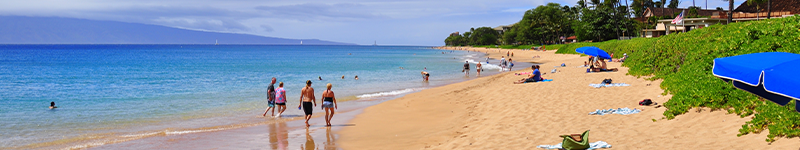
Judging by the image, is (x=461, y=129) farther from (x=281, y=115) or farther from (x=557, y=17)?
(x=557, y=17)

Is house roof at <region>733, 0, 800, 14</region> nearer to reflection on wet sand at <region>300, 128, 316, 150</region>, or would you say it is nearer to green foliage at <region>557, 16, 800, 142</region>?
green foliage at <region>557, 16, 800, 142</region>

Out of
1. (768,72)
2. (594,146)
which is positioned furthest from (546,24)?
(768,72)

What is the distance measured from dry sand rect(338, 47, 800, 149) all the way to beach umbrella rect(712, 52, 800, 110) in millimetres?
2275

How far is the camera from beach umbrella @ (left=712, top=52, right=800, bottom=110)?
4.01 metres

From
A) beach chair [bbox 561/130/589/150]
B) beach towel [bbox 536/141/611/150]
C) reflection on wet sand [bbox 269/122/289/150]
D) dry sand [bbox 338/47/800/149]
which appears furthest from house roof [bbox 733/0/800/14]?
reflection on wet sand [bbox 269/122/289/150]

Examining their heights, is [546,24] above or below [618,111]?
above

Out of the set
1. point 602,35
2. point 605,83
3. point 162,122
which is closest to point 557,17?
point 602,35

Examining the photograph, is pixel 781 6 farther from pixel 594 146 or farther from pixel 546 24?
pixel 594 146

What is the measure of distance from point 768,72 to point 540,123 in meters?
6.25

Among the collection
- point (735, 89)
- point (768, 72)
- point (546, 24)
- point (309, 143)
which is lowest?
point (309, 143)

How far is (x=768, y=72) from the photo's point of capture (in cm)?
415

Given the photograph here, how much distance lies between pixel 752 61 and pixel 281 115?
41.1 feet

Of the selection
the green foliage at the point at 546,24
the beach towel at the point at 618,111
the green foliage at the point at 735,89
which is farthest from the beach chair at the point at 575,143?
the green foliage at the point at 546,24

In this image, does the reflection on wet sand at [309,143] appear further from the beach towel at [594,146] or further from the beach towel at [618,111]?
the beach towel at [618,111]
